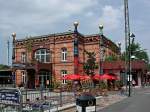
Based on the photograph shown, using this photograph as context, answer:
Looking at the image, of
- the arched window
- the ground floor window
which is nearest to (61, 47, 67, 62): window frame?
the arched window

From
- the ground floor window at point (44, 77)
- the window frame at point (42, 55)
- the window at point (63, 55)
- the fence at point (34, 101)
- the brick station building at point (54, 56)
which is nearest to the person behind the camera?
the fence at point (34, 101)

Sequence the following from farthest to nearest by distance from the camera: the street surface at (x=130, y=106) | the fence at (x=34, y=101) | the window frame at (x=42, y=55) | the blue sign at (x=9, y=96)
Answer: the window frame at (x=42, y=55) < the street surface at (x=130, y=106) < the fence at (x=34, y=101) < the blue sign at (x=9, y=96)

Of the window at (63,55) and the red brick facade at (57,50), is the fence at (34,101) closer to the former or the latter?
the red brick facade at (57,50)

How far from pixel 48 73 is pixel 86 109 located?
54516 mm

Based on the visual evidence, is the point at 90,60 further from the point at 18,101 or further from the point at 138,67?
the point at 18,101

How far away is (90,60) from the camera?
55.5 m

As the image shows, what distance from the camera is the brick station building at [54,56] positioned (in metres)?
63.1

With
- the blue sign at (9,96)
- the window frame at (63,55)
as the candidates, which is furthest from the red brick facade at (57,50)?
the blue sign at (9,96)

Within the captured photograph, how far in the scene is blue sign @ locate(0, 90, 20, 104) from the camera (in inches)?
559

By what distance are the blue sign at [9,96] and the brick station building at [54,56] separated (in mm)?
46593

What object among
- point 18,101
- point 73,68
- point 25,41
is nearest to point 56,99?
point 18,101

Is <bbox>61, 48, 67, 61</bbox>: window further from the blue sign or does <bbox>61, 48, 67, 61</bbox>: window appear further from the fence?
the blue sign

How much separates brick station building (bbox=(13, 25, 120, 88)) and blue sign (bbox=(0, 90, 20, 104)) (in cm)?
4659

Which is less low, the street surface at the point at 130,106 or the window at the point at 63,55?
the window at the point at 63,55
